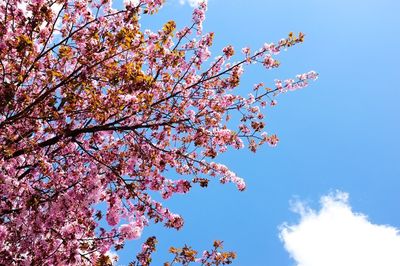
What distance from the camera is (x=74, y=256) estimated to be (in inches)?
334

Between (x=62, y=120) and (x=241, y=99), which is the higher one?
(x=241, y=99)

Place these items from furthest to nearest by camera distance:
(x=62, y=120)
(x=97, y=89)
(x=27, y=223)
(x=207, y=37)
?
(x=207, y=37) < (x=97, y=89) < (x=62, y=120) < (x=27, y=223)

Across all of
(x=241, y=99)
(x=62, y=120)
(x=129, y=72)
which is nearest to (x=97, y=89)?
(x=62, y=120)

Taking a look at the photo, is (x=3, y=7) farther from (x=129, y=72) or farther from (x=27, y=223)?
(x=27, y=223)

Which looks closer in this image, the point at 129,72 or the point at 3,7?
the point at 129,72

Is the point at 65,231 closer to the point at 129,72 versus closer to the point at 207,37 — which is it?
the point at 129,72

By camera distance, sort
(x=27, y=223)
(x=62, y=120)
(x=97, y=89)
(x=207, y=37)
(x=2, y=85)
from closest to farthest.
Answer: (x=2, y=85) < (x=27, y=223) < (x=62, y=120) < (x=97, y=89) < (x=207, y=37)

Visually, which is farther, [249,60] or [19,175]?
[249,60]

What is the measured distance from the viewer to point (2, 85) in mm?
7984

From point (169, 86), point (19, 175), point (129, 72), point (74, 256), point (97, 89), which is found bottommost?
point (74, 256)

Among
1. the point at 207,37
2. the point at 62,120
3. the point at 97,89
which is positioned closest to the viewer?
the point at 62,120

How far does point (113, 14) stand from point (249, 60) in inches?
131

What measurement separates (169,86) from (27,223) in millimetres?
4108

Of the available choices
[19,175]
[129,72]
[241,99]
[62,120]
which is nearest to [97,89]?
[62,120]
